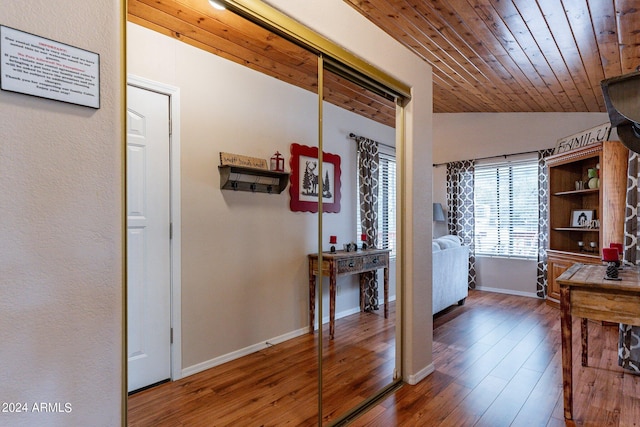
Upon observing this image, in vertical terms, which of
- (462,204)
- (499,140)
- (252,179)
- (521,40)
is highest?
(521,40)

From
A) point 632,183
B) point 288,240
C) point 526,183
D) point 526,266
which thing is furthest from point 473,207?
point 288,240

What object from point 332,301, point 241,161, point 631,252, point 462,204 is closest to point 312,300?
point 332,301

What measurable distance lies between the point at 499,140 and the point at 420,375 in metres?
4.40

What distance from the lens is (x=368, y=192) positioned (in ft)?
11.9

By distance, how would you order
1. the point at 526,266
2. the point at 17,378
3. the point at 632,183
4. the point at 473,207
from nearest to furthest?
the point at 17,378 < the point at 632,183 < the point at 526,266 < the point at 473,207

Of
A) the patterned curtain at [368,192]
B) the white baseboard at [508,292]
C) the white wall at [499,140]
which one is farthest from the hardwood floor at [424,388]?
the white wall at [499,140]

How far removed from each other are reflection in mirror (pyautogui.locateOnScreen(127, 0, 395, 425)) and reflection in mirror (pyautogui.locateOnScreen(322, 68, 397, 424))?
0.9 inches

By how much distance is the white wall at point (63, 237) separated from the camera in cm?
86

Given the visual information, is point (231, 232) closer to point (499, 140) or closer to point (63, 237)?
point (63, 237)

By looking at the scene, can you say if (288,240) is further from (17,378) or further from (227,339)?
(17,378)

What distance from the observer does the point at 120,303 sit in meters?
1.04

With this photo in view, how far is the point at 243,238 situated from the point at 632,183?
325 cm

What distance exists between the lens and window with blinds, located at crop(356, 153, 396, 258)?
317 cm

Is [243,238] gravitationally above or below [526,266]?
above
